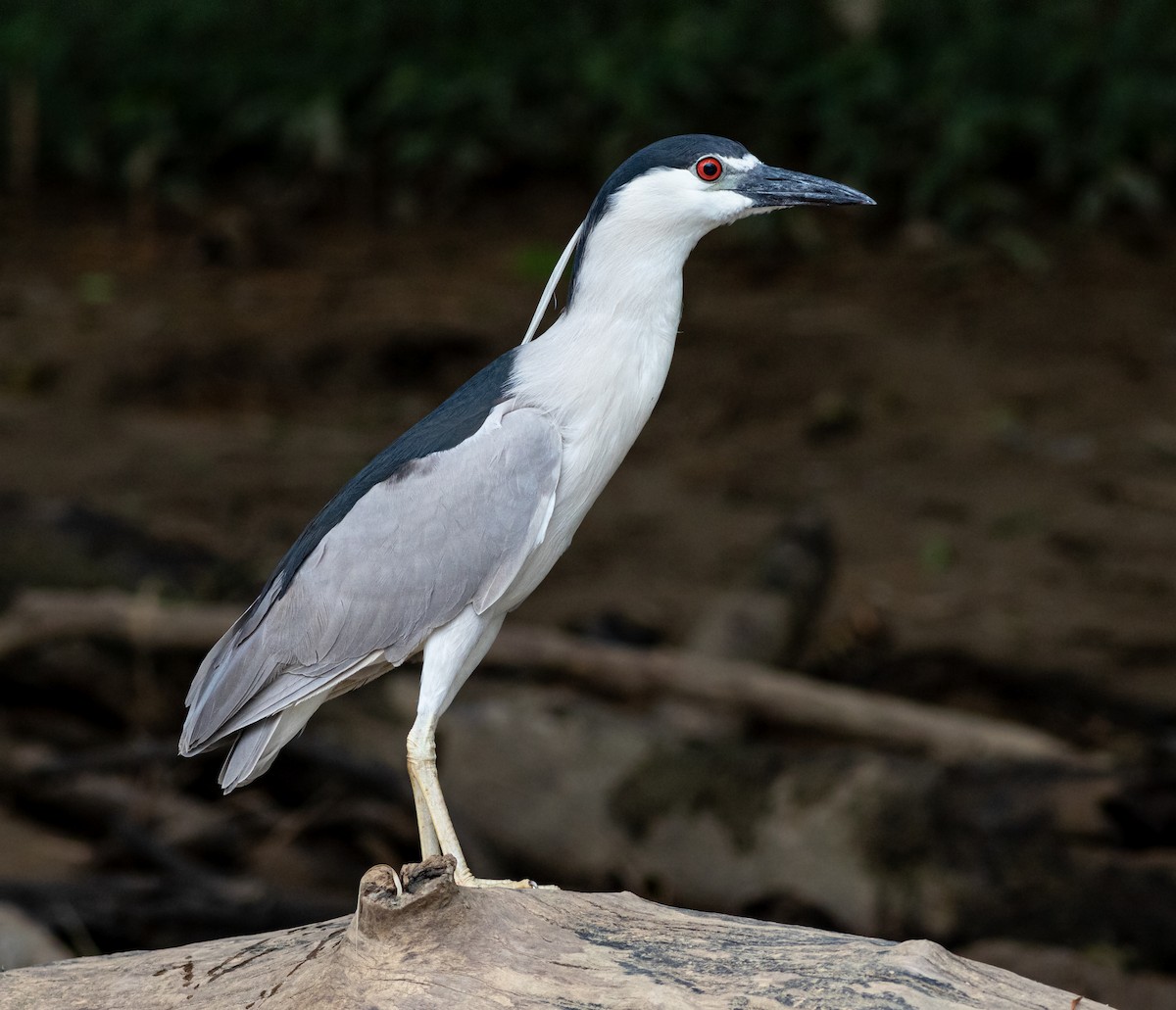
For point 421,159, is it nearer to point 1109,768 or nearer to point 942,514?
point 942,514

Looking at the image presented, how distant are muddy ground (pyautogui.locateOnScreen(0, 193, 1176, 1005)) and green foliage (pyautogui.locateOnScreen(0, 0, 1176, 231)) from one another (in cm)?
50

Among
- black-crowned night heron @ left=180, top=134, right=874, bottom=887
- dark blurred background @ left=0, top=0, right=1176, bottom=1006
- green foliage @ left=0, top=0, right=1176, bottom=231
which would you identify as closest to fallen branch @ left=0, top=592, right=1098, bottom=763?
dark blurred background @ left=0, top=0, right=1176, bottom=1006

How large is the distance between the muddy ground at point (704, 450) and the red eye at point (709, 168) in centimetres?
227

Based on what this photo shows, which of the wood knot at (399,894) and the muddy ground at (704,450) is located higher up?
the wood knot at (399,894)

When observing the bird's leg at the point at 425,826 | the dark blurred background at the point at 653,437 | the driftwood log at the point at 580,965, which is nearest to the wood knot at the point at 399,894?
the driftwood log at the point at 580,965

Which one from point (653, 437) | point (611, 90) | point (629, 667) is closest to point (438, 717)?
point (629, 667)

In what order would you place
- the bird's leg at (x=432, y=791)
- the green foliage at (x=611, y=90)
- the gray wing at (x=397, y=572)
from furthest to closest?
the green foliage at (x=611, y=90)
the gray wing at (x=397, y=572)
the bird's leg at (x=432, y=791)

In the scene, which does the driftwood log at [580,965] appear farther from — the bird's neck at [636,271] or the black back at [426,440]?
the bird's neck at [636,271]

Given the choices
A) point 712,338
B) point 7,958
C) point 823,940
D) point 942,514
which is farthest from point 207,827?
point 712,338

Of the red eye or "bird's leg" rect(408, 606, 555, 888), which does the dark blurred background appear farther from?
the red eye

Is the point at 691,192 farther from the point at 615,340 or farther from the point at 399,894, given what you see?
the point at 399,894

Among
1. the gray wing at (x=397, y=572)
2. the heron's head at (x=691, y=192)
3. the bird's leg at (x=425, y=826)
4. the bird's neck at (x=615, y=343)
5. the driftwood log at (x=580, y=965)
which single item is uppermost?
the heron's head at (x=691, y=192)

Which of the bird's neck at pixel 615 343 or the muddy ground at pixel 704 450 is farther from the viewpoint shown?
the muddy ground at pixel 704 450

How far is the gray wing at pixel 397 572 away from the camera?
3223 mm
